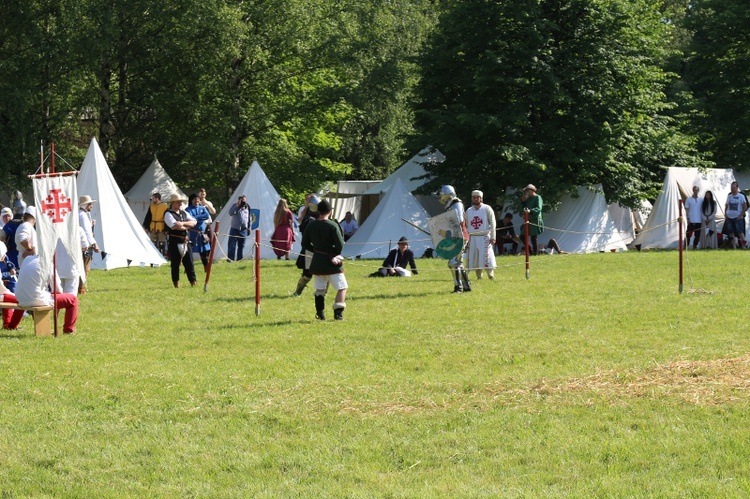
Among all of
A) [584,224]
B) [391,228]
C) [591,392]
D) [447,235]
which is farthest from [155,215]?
[591,392]

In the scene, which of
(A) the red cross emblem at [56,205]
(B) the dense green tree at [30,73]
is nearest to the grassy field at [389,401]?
(A) the red cross emblem at [56,205]

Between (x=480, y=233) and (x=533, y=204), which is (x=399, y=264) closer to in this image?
(x=480, y=233)

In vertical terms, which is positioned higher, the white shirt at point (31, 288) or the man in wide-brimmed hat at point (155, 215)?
the man in wide-brimmed hat at point (155, 215)

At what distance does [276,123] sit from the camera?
127ft

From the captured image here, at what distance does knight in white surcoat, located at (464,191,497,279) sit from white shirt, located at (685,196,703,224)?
11.6 metres

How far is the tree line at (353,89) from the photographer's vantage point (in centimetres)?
3027

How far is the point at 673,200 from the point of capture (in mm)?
30016

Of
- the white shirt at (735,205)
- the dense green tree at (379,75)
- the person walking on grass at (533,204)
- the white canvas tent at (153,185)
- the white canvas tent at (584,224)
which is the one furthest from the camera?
the dense green tree at (379,75)

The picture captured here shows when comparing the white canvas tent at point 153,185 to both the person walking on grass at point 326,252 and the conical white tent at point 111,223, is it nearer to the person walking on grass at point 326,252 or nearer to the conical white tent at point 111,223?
the conical white tent at point 111,223

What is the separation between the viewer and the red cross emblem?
1201cm

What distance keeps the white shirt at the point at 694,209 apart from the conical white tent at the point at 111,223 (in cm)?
1358

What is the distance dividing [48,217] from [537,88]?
2026cm

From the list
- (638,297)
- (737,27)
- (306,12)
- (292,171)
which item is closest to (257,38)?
(306,12)

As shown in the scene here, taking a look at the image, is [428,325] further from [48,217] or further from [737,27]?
[737,27]
